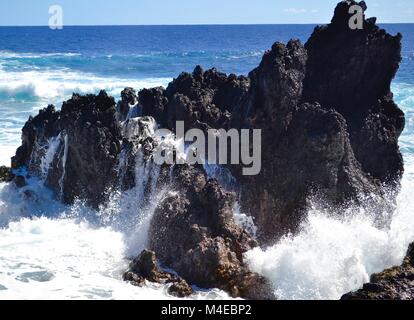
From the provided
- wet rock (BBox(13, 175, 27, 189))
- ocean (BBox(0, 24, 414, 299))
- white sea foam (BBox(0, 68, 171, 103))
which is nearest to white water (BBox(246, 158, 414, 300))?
ocean (BBox(0, 24, 414, 299))

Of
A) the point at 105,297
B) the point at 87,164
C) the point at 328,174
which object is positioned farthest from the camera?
the point at 87,164

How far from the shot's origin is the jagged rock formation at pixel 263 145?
11.9 m

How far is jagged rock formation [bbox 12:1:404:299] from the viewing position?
469 inches

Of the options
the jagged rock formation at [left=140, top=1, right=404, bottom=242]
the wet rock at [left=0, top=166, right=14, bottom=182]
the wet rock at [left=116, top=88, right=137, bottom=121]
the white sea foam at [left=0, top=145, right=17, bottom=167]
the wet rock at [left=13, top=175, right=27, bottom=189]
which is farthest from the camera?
the white sea foam at [left=0, top=145, right=17, bottom=167]

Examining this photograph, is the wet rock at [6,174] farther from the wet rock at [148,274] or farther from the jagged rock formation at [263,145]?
the wet rock at [148,274]

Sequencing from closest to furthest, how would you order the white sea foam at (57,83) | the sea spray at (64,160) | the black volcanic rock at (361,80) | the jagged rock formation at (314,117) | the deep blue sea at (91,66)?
the jagged rock formation at (314,117) → the black volcanic rock at (361,80) → the sea spray at (64,160) → the deep blue sea at (91,66) → the white sea foam at (57,83)

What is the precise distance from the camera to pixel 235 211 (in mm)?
13211

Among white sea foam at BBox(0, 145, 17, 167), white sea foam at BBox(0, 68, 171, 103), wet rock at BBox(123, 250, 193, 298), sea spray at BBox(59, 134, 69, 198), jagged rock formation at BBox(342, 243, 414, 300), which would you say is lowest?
wet rock at BBox(123, 250, 193, 298)

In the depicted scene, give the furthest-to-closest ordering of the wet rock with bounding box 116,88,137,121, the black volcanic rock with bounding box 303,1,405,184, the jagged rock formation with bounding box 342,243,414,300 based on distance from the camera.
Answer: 1. the wet rock with bounding box 116,88,137,121
2. the black volcanic rock with bounding box 303,1,405,184
3. the jagged rock formation with bounding box 342,243,414,300

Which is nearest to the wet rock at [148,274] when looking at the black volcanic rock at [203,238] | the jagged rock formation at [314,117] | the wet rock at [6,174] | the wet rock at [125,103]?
the black volcanic rock at [203,238]

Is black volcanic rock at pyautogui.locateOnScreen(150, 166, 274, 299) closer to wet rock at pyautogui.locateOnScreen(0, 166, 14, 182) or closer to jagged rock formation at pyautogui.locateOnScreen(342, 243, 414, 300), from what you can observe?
jagged rock formation at pyautogui.locateOnScreen(342, 243, 414, 300)
